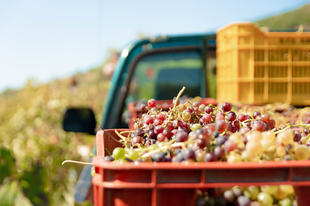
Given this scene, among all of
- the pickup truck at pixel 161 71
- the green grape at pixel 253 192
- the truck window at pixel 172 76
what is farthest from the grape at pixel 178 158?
the truck window at pixel 172 76

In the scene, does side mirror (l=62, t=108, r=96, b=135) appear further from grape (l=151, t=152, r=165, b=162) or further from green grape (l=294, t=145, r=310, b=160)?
green grape (l=294, t=145, r=310, b=160)

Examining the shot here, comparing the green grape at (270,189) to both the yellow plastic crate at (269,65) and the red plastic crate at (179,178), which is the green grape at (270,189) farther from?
the yellow plastic crate at (269,65)

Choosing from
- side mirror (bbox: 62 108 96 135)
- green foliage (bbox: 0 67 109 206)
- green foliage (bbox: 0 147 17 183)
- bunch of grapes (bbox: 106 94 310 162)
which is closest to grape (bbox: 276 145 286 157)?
bunch of grapes (bbox: 106 94 310 162)

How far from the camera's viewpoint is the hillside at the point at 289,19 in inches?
1029

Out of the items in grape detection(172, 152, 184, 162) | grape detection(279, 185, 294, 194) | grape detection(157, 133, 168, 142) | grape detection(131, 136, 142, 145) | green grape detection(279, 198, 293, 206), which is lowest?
green grape detection(279, 198, 293, 206)

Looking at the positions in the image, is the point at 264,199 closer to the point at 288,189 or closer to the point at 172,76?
the point at 288,189

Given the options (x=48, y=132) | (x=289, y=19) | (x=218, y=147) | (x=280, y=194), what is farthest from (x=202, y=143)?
(x=289, y=19)

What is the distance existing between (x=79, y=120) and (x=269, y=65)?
1.78m

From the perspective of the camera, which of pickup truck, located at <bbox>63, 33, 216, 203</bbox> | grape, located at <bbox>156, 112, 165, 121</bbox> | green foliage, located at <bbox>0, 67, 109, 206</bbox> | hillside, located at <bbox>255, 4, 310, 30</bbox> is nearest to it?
grape, located at <bbox>156, 112, 165, 121</bbox>

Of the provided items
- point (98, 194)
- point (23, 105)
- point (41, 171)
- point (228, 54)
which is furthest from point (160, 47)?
point (23, 105)

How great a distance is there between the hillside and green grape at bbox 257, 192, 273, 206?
93.1ft

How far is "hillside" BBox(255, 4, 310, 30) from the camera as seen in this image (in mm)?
26128

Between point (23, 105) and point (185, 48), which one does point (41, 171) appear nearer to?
point (185, 48)

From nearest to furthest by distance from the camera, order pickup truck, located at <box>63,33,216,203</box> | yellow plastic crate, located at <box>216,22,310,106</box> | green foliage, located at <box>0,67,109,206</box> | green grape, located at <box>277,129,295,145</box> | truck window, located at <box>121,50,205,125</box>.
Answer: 1. green grape, located at <box>277,129,295,145</box>
2. yellow plastic crate, located at <box>216,22,310,106</box>
3. pickup truck, located at <box>63,33,216,203</box>
4. truck window, located at <box>121,50,205,125</box>
5. green foliage, located at <box>0,67,109,206</box>
